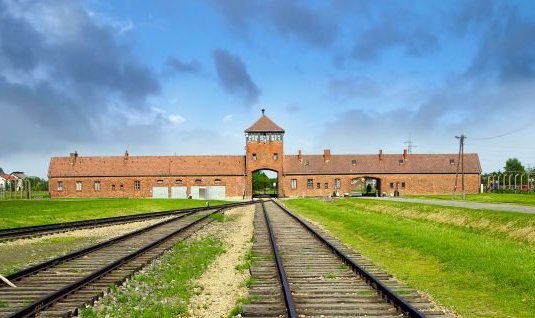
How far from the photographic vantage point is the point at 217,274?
460 inches

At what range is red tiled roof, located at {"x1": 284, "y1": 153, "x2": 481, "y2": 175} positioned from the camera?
258 ft

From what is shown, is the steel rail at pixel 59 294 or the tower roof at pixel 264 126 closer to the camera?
the steel rail at pixel 59 294

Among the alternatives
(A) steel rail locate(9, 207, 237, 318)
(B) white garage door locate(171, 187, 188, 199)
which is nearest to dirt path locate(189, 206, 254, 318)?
(A) steel rail locate(9, 207, 237, 318)

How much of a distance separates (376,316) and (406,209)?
25960 millimetres

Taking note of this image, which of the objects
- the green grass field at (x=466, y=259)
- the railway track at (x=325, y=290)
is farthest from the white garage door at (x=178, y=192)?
the railway track at (x=325, y=290)

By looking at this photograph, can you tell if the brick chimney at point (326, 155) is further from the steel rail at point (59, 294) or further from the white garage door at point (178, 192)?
the steel rail at point (59, 294)

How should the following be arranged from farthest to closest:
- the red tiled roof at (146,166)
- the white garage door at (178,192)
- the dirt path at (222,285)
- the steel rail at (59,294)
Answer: the red tiled roof at (146,166), the white garage door at (178,192), the dirt path at (222,285), the steel rail at (59,294)

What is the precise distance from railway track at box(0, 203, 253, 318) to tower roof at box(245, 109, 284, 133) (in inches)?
2457

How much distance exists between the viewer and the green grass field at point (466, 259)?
9.05 metres

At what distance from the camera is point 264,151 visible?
78.8 m

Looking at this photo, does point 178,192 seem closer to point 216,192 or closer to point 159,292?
point 216,192

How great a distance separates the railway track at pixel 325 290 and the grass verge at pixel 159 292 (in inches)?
46.8

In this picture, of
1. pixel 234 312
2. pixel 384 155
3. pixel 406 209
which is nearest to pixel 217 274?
pixel 234 312

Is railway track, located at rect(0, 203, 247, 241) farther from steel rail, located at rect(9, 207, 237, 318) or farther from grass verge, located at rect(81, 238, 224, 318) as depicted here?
steel rail, located at rect(9, 207, 237, 318)
